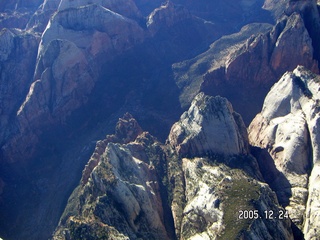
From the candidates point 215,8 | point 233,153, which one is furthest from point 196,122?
point 215,8

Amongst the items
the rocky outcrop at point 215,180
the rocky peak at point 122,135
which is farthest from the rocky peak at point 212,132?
the rocky peak at point 122,135

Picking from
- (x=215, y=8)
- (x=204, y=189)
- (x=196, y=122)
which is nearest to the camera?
(x=204, y=189)

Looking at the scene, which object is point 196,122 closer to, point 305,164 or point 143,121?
point 305,164

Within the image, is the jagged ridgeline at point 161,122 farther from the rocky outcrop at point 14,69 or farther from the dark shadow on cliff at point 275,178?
the rocky outcrop at point 14,69

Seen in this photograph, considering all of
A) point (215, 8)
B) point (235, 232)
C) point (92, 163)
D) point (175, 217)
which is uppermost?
point (215, 8)

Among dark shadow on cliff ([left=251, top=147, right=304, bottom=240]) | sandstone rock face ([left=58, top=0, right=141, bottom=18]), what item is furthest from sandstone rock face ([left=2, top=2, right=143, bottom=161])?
dark shadow on cliff ([left=251, top=147, right=304, bottom=240])
